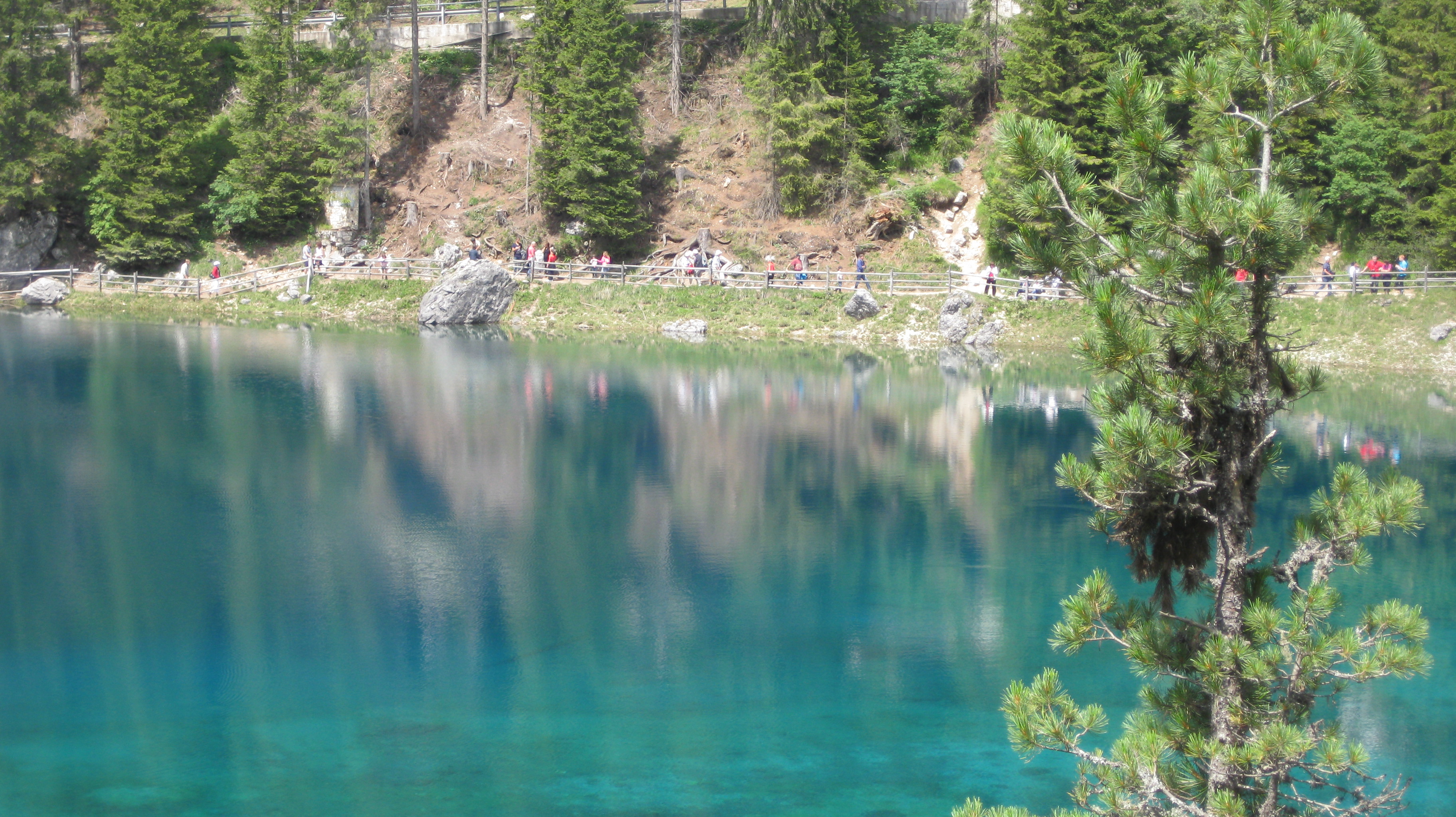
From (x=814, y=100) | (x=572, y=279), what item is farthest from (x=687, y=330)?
(x=814, y=100)

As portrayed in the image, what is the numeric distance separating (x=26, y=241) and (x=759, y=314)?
31280mm

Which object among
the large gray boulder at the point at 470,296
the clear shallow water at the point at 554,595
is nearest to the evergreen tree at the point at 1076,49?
the clear shallow water at the point at 554,595

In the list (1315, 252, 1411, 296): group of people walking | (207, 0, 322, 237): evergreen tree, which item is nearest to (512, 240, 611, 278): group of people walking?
(207, 0, 322, 237): evergreen tree

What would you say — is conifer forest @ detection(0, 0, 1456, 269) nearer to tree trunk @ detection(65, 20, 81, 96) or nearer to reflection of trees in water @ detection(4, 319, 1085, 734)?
tree trunk @ detection(65, 20, 81, 96)

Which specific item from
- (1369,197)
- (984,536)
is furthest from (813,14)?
(984,536)

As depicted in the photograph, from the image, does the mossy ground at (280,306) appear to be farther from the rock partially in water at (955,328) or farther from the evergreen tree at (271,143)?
the rock partially in water at (955,328)

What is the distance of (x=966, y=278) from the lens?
46.2 m

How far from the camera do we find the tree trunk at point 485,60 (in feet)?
177

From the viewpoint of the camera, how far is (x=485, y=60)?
54312 millimetres

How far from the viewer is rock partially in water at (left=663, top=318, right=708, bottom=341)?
140ft

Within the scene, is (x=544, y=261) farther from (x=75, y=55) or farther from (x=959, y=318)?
(x=75, y=55)

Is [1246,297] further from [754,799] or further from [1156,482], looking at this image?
[754,799]

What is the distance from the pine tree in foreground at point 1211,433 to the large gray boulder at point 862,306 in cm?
3614

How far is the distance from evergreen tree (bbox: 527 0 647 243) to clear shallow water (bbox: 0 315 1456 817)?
20.1m
